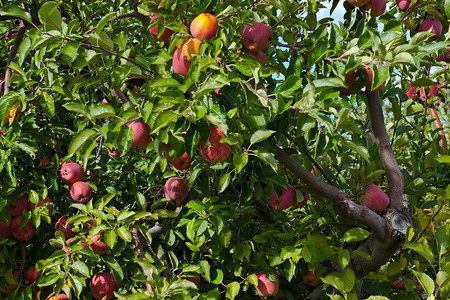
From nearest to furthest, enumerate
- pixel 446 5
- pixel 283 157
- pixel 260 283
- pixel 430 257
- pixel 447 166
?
pixel 430 257 < pixel 283 157 < pixel 446 5 < pixel 260 283 < pixel 447 166

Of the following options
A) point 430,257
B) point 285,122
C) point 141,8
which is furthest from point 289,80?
point 430,257

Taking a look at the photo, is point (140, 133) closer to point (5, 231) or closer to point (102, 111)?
point (102, 111)

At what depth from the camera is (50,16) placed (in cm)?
122

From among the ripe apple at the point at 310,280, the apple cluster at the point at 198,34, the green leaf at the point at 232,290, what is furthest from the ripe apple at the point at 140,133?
the ripe apple at the point at 310,280

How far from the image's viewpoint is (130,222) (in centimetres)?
155

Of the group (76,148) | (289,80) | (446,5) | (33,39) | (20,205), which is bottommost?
(20,205)

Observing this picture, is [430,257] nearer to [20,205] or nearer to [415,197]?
[415,197]

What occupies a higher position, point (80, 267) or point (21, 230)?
point (80, 267)

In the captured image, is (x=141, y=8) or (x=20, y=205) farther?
(x=20, y=205)

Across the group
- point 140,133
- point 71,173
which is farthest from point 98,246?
point 140,133

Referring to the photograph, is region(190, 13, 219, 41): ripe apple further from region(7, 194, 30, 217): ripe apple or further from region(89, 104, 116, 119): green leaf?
region(7, 194, 30, 217): ripe apple

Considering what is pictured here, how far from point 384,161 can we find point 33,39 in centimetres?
122

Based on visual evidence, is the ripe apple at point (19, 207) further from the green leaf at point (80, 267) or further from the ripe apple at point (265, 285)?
the ripe apple at point (265, 285)

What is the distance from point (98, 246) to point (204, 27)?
94cm
